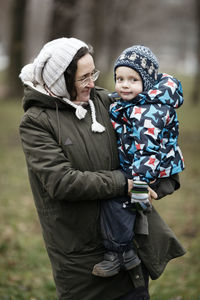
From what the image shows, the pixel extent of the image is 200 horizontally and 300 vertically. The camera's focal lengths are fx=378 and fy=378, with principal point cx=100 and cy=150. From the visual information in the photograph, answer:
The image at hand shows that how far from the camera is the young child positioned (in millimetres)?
2332

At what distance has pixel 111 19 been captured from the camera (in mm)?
14656

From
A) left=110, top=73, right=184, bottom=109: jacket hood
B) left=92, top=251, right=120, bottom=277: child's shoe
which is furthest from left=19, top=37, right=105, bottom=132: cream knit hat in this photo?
left=92, top=251, right=120, bottom=277: child's shoe

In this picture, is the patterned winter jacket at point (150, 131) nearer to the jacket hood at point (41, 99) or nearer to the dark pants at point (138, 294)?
the jacket hood at point (41, 99)

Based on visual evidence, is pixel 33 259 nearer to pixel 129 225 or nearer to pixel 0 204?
pixel 0 204

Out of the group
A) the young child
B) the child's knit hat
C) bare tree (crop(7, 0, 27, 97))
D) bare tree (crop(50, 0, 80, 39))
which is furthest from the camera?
bare tree (crop(7, 0, 27, 97))

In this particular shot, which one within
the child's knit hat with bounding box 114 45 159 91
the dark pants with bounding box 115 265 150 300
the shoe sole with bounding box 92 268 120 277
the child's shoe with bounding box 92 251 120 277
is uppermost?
the child's knit hat with bounding box 114 45 159 91

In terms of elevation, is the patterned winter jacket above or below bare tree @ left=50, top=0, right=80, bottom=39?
below

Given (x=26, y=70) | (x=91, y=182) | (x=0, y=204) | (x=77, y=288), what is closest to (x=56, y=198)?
(x=91, y=182)

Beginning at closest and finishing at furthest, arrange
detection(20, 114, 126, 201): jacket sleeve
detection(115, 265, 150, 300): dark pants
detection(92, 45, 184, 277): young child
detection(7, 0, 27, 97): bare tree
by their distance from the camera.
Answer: detection(20, 114, 126, 201): jacket sleeve, detection(92, 45, 184, 277): young child, detection(115, 265, 150, 300): dark pants, detection(7, 0, 27, 97): bare tree

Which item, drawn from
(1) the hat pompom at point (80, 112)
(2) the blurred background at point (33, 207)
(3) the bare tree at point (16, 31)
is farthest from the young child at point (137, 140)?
(3) the bare tree at point (16, 31)

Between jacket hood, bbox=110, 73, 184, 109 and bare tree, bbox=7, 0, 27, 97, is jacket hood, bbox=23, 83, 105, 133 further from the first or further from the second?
bare tree, bbox=7, 0, 27, 97

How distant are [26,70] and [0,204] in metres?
4.39

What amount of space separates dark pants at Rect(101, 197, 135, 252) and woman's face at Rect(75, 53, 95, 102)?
2.37ft

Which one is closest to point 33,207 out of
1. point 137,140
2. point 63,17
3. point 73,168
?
point 73,168
